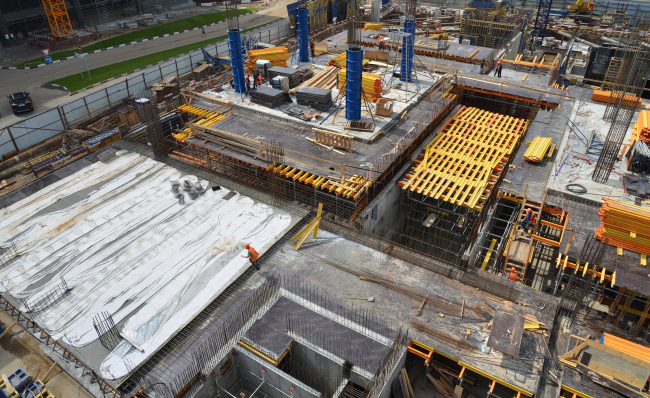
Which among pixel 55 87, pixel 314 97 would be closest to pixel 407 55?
pixel 314 97

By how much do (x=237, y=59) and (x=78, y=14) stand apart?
41.5m

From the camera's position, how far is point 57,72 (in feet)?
141

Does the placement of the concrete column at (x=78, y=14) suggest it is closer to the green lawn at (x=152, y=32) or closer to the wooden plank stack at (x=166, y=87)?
the green lawn at (x=152, y=32)

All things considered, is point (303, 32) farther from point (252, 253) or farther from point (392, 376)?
point (392, 376)

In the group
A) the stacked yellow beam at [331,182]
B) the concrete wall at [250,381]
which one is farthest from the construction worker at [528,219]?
the concrete wall at [250,381]

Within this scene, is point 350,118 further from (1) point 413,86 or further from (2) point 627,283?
(2) point 627,283

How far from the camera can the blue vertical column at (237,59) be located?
27.3m

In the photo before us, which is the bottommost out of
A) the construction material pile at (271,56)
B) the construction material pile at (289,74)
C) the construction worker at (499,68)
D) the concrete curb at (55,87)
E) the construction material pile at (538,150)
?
the concrete curb at (55,87)

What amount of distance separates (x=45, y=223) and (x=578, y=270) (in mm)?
23996

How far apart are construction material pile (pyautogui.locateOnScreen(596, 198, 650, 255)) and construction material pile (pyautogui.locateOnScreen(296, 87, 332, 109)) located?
53.2 ft

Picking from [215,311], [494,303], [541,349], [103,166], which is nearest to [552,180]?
[494,303]

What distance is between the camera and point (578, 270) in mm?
17422

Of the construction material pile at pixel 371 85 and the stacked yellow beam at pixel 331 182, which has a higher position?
the construction material pile at pixel 371 85

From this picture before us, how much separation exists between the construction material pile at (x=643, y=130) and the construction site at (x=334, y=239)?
14cm
